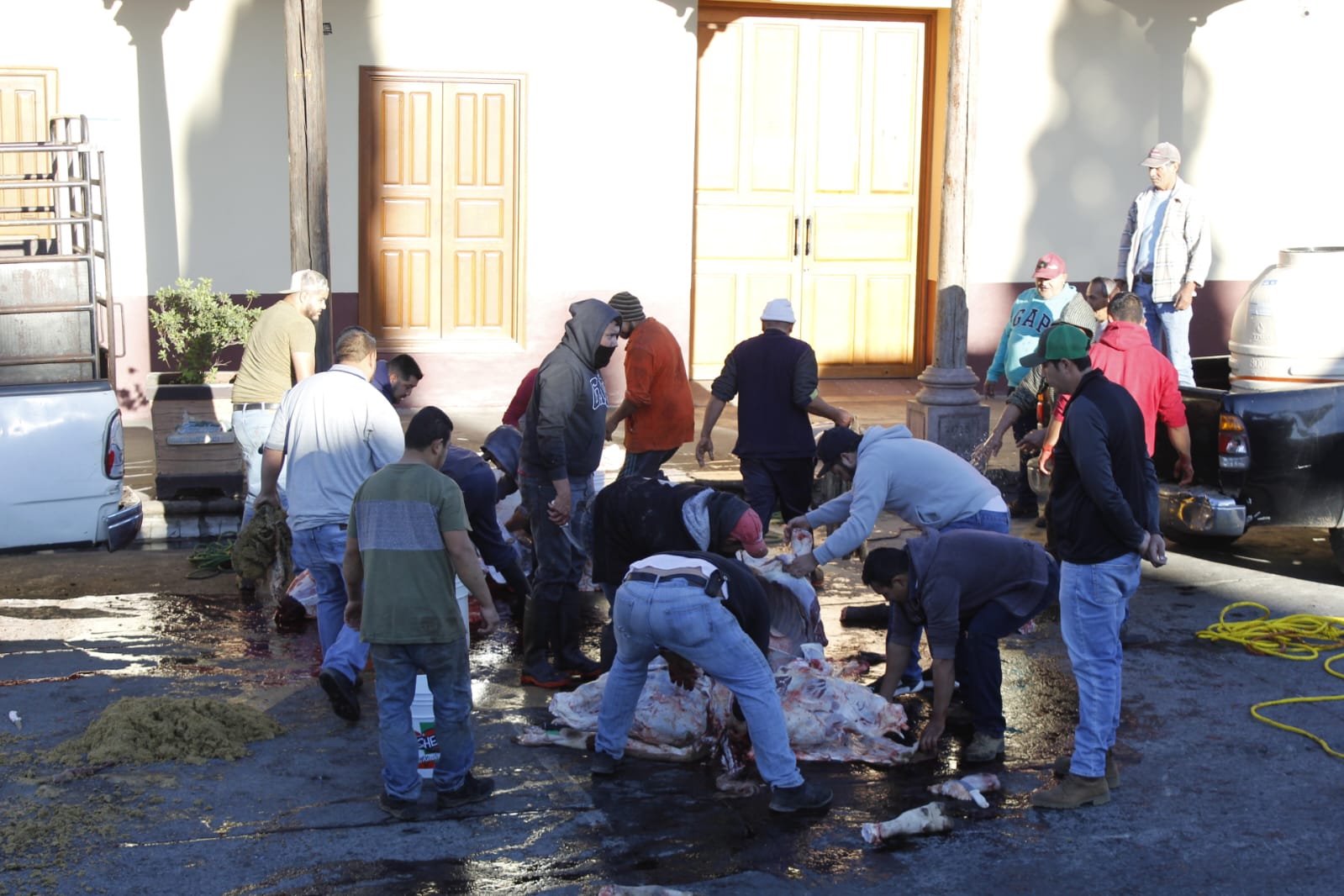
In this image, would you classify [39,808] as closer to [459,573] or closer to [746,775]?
[459,573]

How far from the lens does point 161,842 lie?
531cm

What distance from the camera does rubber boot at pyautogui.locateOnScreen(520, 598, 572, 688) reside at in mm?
7207

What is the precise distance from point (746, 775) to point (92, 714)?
9.62 ft

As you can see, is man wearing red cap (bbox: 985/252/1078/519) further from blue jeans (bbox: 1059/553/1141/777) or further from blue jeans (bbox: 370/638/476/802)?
blue jeans (bbox: 370/638/476/802)

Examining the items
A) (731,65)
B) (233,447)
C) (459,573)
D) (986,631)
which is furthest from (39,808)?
(731,65)

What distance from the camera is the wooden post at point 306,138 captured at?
35.0 feet

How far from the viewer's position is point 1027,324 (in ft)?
33.6

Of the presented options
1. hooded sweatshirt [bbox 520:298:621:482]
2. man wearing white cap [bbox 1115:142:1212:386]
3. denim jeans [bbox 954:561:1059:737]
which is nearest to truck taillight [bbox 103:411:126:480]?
hooded sweatshirt [bbox 520:298:621:482]

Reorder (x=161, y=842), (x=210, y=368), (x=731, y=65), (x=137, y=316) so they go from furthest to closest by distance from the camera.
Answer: (x=731, y=65) < (x=137, y=316) < (x=210, y=368) < (x=161, y=842)

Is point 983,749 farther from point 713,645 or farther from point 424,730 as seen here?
point 424,730

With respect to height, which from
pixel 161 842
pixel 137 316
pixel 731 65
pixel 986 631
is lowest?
pixel 161 842

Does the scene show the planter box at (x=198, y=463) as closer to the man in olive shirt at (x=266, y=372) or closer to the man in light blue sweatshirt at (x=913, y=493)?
the man in olive shirt at (x=266, y=372)

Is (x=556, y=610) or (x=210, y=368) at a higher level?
(x=210, y=368)

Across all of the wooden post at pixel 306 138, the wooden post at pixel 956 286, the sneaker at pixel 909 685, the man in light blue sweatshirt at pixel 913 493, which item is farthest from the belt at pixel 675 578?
the wooden post at pixel 956 286
